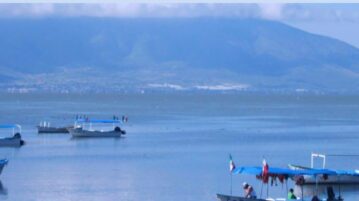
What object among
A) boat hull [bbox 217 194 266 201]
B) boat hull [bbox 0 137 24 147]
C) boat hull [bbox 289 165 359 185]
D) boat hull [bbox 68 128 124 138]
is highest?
boat hull [bbox 68 128 124 138]

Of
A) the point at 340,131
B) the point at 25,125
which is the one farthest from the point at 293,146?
the point at 25,125

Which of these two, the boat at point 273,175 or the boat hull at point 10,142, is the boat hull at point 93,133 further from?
the boat at point 273,175

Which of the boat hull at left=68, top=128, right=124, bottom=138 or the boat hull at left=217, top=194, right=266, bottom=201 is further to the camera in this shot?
the boat hull at left=68, top=128, right=124, bottom=138

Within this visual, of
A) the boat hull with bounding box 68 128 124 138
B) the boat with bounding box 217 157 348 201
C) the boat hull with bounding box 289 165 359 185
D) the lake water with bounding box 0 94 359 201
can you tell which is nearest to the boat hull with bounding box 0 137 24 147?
the lake water with bounding box 0 94 359 201

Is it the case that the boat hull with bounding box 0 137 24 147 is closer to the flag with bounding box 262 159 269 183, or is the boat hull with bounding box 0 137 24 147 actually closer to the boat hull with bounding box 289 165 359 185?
the boat hull with bounding box 289 165 359 185

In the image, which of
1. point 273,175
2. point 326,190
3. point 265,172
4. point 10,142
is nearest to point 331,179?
point 326,190

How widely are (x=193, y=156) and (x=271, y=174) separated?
2200 cm

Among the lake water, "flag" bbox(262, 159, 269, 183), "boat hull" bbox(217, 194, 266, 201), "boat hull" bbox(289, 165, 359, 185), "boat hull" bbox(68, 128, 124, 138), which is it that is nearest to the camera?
"boat hull" bbox(217, 194, 266, 201)

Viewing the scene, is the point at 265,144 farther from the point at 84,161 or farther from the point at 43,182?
the point at 43,182

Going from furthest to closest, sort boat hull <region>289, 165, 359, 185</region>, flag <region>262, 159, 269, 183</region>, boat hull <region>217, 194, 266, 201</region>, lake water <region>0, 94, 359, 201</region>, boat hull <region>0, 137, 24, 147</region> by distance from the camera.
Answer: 1. boat hull <region>0, 137, 24, 147</region>
2. boat hull <region>289, 165, 359, 185</region>
3. lake water <region>0, 94, 359, 201</region>
4. flag <region>262, 159, 269, 183</region>
5. boat hull <region>217, 194, 266, 201</region>

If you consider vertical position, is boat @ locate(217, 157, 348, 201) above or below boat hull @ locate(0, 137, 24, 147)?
below

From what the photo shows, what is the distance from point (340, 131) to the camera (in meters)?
94.9

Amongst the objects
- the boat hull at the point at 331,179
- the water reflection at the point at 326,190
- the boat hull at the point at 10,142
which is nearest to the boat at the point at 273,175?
the water reflection at the point at 326,190

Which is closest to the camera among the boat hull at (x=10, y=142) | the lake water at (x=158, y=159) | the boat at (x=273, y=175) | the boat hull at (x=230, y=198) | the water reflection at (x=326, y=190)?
the boat hull at (x=230, y=198)
